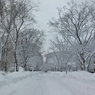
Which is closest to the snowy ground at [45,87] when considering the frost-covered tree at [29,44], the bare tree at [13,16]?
the bare tree at [13,16]

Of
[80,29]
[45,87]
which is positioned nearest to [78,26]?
[80,29]

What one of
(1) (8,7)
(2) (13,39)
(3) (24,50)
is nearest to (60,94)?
(1) (8,7)

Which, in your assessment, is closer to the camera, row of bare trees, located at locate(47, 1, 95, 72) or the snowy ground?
the snowy ground

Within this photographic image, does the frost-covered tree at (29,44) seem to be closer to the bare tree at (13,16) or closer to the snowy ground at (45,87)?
the bare tree at (13,16)

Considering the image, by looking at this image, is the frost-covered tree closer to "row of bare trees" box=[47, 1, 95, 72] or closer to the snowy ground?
"row of bare trees" box=[47, 1, 95, 72]

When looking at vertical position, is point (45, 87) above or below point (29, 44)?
below

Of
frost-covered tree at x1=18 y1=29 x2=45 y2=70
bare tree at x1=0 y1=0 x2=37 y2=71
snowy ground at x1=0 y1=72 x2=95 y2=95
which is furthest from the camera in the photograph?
frost-covered tree at x1=18 y1=29 x2=45 y2=70

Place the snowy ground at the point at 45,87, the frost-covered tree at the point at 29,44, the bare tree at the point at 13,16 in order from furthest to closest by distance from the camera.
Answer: the frost-covered tree at the point at 29,44
the bare tree at the point at 13,16
the snowy ground at the point at 45,87

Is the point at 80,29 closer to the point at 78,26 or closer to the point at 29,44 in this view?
the point at 78,26

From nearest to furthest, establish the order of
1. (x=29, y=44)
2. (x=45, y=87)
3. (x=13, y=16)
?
(x=45, y=87) → (x=13, y=16) → (x=29, y=44)

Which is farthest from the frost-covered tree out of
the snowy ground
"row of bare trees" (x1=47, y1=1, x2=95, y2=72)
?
the snowy ground

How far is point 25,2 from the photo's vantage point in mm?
33938

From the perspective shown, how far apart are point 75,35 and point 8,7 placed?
13261mm

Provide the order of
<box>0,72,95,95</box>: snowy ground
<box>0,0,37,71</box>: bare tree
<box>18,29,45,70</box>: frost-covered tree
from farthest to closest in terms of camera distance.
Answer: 1. <box>18,29,45,70</box>: frost-covered tree
2. <box>0,0,37,71</box>: bare tree
3. <box>0,72,95,95</box>: snowy ground
